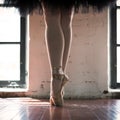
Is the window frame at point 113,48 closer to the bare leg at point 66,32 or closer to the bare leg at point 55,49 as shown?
the bare leg at point 66,32

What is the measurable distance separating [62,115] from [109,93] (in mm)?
1118

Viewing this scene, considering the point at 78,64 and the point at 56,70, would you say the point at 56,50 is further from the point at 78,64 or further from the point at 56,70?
the point at 78,64

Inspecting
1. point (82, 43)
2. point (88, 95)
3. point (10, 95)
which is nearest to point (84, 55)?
point (82, 43)

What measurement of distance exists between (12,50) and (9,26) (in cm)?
18

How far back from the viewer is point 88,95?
2.44 metres

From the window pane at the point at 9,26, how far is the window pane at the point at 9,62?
6 centimetres

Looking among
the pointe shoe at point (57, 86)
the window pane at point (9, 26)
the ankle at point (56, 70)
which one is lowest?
the pointe shoe at point (57, 86)

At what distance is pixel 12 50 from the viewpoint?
2.68 metres

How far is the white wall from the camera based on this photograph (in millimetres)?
2441

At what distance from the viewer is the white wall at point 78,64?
8.01 ft

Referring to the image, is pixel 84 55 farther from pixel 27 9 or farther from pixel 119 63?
pixel 27 9

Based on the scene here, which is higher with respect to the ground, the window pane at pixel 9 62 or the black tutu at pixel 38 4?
the black tutu at pixel 38 4

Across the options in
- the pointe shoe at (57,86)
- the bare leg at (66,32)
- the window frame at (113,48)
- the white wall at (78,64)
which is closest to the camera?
the pointe shoe at (57,86)

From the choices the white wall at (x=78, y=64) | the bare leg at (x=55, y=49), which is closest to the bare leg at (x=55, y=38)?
the bare leg at (x=55, y=49)
